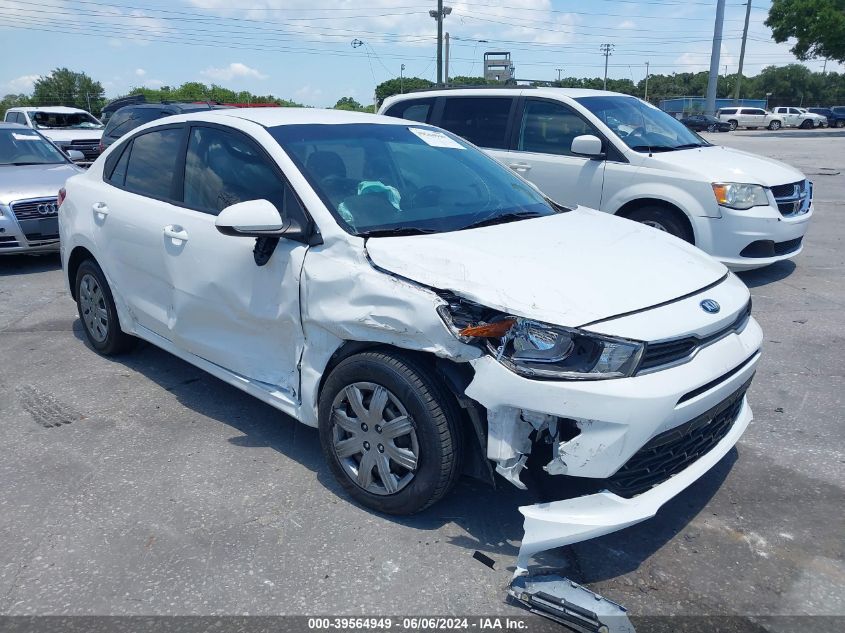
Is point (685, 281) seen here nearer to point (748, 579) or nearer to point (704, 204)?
point (748, 579)

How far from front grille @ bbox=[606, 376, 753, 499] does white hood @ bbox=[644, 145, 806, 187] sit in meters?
4.24

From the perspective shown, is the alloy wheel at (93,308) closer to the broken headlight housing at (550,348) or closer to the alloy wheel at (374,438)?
the alloy wheel at (374,438)

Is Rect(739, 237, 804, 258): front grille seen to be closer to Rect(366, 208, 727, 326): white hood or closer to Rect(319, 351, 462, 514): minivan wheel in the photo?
Rect(366, 208, 727, 326): white hood

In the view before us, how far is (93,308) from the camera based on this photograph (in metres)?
5.20

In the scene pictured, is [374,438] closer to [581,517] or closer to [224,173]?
[581,517]

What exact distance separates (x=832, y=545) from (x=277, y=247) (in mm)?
2798

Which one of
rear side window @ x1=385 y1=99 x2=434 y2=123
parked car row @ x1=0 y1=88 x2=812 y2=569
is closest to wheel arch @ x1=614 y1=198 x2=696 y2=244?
rear side window @ x1=385 y1=99 x2=434 y2=123

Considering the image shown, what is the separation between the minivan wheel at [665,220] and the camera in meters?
6.88

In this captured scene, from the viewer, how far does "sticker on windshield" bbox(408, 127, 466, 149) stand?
169 inches

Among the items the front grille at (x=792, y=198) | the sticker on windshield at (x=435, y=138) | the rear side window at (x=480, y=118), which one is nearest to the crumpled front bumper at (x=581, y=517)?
the sticker on windshield at (x=435, y=138)

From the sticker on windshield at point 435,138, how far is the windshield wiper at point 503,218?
30.1 inches

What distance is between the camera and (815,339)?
5.54 m

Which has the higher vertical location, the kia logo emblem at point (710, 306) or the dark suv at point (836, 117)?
the kia logo emblem at point (710, 306)

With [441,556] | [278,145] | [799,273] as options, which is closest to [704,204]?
[799,273]
